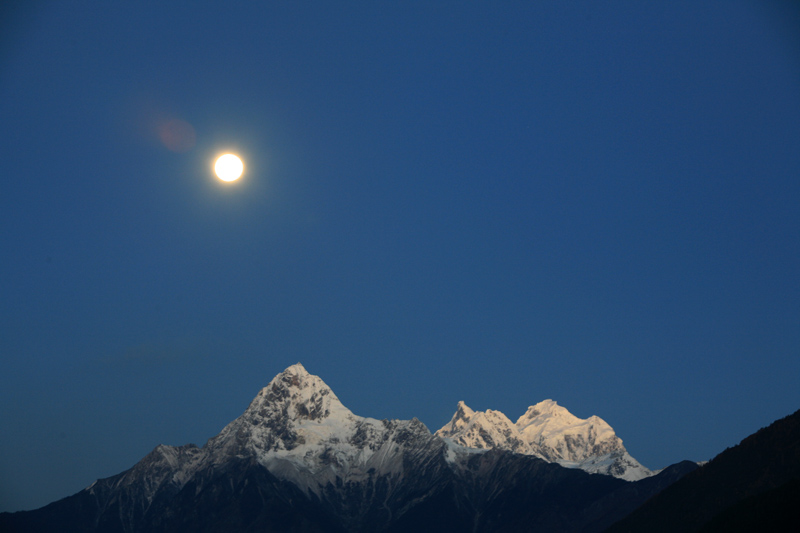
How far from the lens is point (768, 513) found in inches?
7697

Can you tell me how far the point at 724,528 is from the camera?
19788cm

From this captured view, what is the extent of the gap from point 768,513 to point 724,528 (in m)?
10.0
